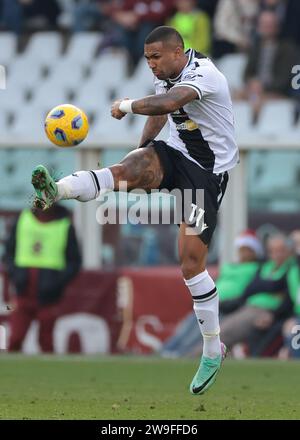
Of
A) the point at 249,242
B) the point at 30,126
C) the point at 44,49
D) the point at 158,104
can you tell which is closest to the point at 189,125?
the point at 158,104

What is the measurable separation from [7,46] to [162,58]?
13.4 metres

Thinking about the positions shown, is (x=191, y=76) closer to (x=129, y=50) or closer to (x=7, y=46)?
(x=129, y=50)

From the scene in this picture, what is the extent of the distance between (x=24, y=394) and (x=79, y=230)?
29.1ft

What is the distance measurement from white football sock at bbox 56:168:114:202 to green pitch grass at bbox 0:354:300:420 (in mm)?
1486

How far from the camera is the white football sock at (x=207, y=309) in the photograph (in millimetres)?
10133

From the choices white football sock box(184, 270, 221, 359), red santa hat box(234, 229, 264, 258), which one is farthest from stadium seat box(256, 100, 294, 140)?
white football sock box(184, 270, 221, 359)

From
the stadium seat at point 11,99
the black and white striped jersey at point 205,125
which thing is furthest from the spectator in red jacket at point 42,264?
the black and white striped jersey at point 205,125

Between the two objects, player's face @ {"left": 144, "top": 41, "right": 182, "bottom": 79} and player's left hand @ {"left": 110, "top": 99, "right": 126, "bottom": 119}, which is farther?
player's face @ {"left": 144, "top": 41, "right": 182, "bottom": 79}

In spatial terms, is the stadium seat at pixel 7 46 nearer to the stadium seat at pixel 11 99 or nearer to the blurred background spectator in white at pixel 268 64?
the stadium seat at pixel 11 99

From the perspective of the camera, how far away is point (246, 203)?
18.7 metres

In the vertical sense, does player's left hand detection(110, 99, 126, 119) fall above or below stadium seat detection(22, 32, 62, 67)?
below

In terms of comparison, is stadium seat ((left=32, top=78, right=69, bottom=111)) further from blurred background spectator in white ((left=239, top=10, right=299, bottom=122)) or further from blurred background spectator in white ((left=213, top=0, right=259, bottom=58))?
blurred background spectator in white ((left=239, top=10, right=299, bottom=122))

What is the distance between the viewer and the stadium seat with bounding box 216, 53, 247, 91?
1994 centimetres
